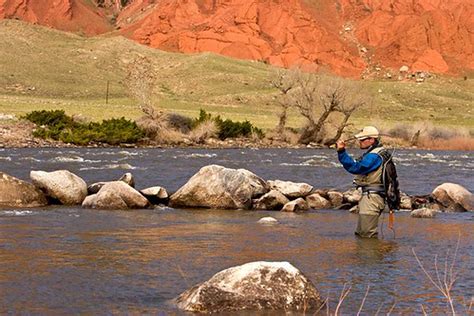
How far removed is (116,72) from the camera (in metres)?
117

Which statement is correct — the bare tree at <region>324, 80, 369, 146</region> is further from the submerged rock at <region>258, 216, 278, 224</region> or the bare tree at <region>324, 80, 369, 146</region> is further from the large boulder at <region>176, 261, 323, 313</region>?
the large boulder at <region>176, 261, 323, 313</region>

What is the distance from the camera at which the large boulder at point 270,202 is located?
20391 millimetres

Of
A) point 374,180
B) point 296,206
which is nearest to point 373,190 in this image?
point 374,180

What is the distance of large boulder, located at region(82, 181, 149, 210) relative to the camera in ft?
62.4

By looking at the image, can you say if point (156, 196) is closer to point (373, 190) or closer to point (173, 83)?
point (373, 190)

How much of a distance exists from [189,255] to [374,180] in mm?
3659

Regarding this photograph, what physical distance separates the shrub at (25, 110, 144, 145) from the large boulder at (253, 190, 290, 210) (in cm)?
2970

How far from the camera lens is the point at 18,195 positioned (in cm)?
1917

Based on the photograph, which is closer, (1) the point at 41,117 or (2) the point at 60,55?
(1) the point at 41,117

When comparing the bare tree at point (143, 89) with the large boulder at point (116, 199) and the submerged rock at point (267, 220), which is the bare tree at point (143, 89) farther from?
the submerged rock at point (267, 220)

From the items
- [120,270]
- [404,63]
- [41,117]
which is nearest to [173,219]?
[120,270]

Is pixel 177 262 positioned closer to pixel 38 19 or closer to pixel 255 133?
pixel 255 133

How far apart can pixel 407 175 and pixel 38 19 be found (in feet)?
469

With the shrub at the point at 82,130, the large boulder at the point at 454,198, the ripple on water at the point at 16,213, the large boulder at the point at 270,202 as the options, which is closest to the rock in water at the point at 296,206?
the large boulder at the point at 270,202
